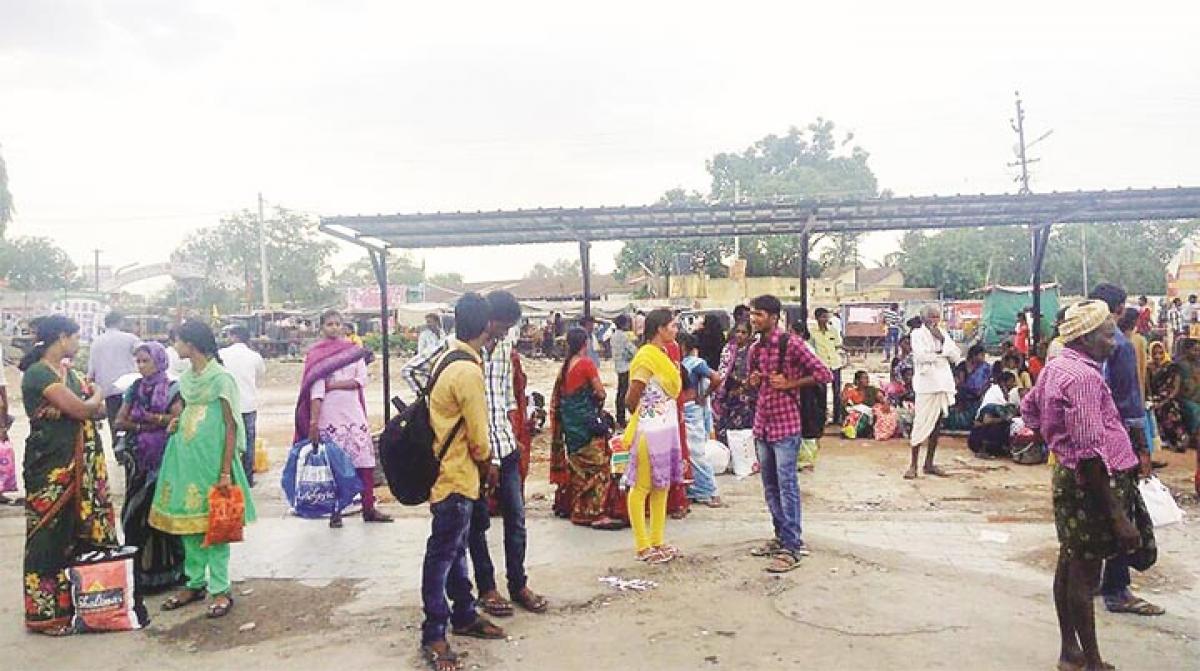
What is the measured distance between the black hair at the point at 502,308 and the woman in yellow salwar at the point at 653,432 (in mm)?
1121

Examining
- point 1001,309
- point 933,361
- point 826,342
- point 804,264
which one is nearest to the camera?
point 933,361

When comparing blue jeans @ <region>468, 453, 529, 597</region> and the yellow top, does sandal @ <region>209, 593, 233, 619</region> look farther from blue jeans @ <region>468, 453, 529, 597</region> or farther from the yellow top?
the yellow top

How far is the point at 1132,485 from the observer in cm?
396

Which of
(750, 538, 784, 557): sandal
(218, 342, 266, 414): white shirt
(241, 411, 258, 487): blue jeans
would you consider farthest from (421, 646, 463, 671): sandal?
(241, 411, 258, 487): blue jeans

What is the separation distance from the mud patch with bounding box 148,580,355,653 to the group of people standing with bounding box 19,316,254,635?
0.11m

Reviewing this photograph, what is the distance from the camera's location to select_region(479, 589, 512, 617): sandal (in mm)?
4496

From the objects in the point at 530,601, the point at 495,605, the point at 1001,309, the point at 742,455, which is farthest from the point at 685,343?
the point at 1001,309

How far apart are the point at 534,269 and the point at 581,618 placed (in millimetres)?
83047

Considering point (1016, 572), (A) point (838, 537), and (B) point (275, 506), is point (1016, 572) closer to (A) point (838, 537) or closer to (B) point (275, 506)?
(A) point (838, 537)

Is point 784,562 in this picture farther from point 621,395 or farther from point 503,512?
point 621,395

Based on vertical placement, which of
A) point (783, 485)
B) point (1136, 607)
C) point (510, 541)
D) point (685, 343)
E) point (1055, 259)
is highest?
point (1055, 259)

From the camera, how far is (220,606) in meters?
4.67

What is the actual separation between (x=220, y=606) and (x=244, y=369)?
10.5 ft

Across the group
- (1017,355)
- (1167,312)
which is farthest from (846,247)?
(1017,355)
